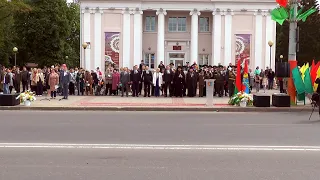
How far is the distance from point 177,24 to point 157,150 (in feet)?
147

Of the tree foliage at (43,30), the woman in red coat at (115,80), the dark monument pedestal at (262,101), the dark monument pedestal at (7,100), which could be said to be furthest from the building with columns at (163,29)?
the dark monument pedestal at (262,101)

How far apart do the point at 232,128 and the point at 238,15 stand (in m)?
38.9

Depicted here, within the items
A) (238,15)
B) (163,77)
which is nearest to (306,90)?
(163,77)

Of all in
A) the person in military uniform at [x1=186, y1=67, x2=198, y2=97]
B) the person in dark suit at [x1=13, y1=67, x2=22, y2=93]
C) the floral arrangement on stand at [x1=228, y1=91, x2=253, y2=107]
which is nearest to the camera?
the floral arrangement on stand at [x1=228, y1=91, x2=253, y2=107]

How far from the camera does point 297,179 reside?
7000mm

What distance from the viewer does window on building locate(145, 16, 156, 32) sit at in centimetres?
5303

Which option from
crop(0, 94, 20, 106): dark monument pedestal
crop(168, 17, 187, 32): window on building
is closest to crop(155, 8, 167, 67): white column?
crop(168, 17, 187, 32): window on building

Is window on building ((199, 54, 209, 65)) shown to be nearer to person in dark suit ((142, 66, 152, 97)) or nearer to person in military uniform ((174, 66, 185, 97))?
person in military uniform ((174, 66, 185, 97))

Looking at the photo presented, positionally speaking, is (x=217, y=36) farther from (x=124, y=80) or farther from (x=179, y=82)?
(x=124, y=80)

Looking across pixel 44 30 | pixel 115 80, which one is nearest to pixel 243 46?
pixel 115 80

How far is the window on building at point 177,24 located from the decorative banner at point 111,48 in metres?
6.78

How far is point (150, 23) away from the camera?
53.2m

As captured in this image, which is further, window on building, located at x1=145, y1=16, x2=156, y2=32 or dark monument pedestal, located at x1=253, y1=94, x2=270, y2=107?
window on building, located at x1=145, y1=16, x2=156, y2=32

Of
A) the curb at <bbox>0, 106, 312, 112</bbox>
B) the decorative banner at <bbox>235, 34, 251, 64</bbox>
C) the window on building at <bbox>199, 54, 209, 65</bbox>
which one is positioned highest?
the decorative banner at <bbox>235, 34, 251, 64</bbox>
